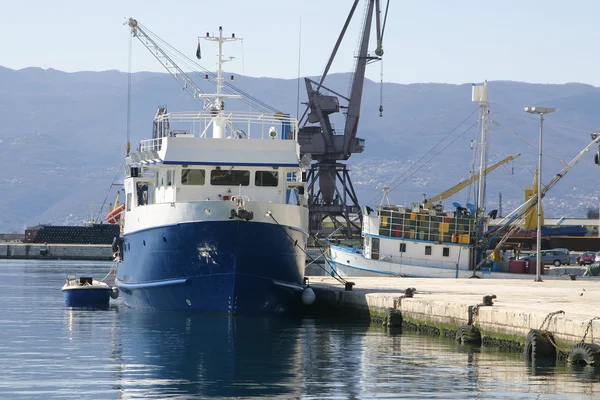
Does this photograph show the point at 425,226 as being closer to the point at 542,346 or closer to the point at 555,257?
the point at 555,257

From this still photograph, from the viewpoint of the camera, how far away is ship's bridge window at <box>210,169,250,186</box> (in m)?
39.0

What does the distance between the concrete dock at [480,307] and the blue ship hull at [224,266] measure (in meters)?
3.00

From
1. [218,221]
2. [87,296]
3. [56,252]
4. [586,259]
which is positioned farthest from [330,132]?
[218,221]

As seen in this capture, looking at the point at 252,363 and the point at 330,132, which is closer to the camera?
the point at 252,363

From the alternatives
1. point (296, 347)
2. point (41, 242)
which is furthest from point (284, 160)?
point (41, 242)

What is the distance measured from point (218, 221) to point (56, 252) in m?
89.2

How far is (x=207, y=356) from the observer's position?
2839cm

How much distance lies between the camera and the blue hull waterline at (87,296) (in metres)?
45.2

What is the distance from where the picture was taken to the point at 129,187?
43969 mm

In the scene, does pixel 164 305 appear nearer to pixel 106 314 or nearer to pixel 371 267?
pixel 106 314

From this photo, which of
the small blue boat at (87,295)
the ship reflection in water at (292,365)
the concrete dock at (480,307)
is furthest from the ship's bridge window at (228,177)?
the small blue boat at (87,295)

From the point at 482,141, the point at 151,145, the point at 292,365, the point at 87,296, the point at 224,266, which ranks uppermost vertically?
the point at 482,141

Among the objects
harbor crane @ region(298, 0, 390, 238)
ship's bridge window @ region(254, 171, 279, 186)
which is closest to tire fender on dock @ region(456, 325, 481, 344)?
ship's bridge window @ region(254, 171, 279, 186)

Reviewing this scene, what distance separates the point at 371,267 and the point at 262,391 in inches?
1572
